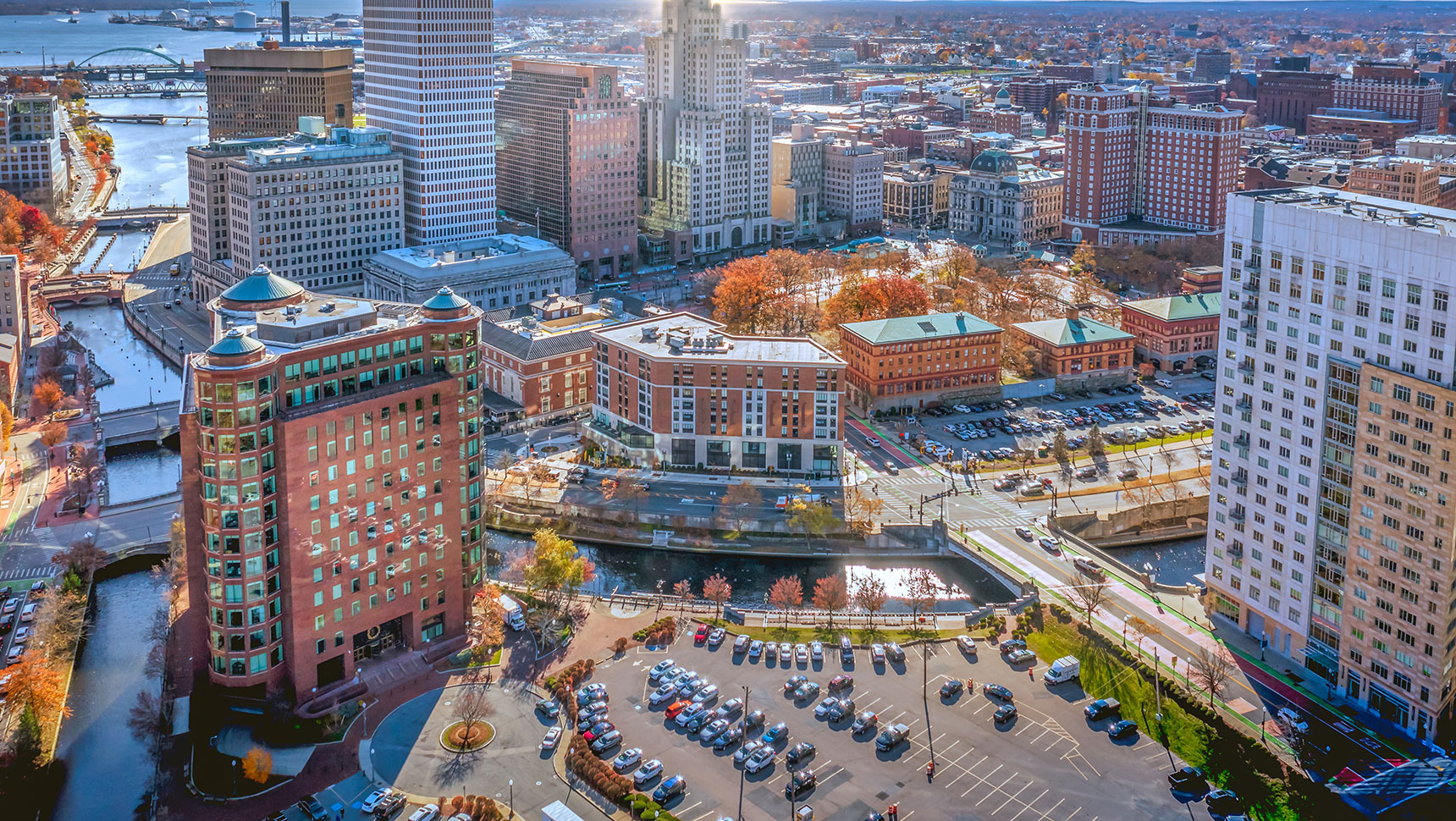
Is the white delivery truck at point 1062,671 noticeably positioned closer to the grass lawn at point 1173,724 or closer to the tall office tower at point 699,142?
the grass lawn at point 1173,724

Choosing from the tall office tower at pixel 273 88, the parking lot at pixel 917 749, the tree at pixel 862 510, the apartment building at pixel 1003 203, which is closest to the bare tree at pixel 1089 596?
the parking lot at pixel 917 749

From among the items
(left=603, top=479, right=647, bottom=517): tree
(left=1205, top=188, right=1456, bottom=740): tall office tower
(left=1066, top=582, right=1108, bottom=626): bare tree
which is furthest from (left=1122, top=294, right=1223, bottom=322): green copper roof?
(left=603, top=479, right=647, bottom=517): tree

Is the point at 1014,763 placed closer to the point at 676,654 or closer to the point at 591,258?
the point at 676,654

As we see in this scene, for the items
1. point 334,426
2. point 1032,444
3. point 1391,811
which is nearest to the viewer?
point 1391,811

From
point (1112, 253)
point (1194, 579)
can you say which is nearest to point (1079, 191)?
point (1112, 253)

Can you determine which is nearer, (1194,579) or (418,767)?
(418,767)

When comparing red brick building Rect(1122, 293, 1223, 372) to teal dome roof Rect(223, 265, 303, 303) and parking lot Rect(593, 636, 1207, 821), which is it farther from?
teal dome roof Rect(223, 265, 303, 303)
